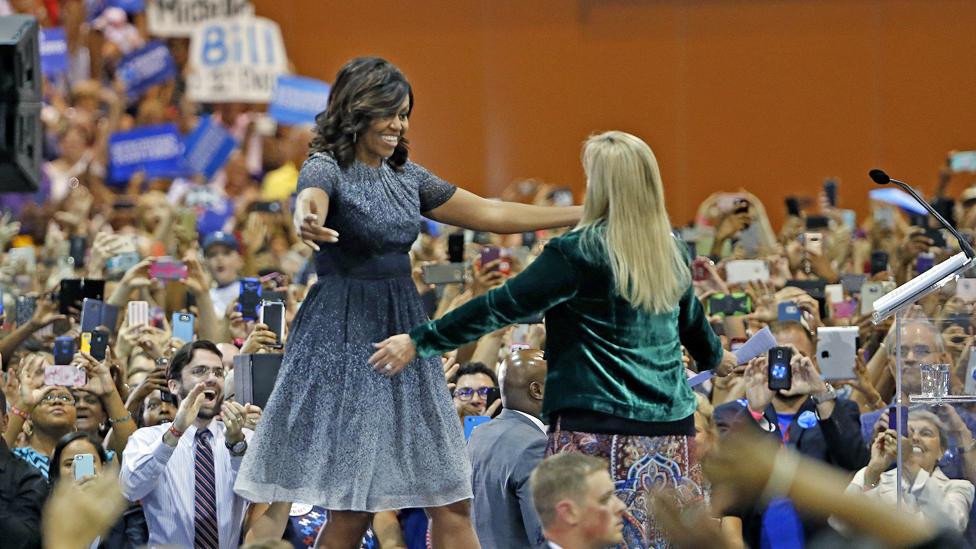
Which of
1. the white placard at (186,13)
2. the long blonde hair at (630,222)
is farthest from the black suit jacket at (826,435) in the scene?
the white placard at (186,13)

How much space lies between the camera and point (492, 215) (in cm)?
462

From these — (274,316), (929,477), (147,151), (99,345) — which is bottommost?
(929,477)

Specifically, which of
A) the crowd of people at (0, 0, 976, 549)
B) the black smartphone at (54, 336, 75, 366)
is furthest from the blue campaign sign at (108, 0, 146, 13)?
the black smartphone at (54, 336, 75, 366)

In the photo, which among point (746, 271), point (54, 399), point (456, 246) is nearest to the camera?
point (54, 399)

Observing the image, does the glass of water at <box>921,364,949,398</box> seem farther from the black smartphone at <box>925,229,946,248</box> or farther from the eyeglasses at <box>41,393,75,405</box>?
the black smartphone at <box>925,229,946,248</box>

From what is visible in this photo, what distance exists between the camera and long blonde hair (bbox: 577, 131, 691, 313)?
13.4 ft

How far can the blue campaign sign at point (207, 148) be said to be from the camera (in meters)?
13.9

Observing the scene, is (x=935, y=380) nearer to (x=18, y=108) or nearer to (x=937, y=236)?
(x=18, y=108)

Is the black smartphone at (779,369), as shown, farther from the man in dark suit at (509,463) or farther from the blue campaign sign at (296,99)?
the blue campaign sign at (296,99)

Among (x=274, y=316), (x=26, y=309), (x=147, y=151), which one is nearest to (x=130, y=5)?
(x=147, y=151)

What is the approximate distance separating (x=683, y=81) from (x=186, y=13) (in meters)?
4.46

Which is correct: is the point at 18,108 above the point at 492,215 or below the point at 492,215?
above

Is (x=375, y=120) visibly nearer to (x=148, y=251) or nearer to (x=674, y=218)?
(x=148, y=251)

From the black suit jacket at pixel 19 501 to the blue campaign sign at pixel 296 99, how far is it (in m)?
7.89
